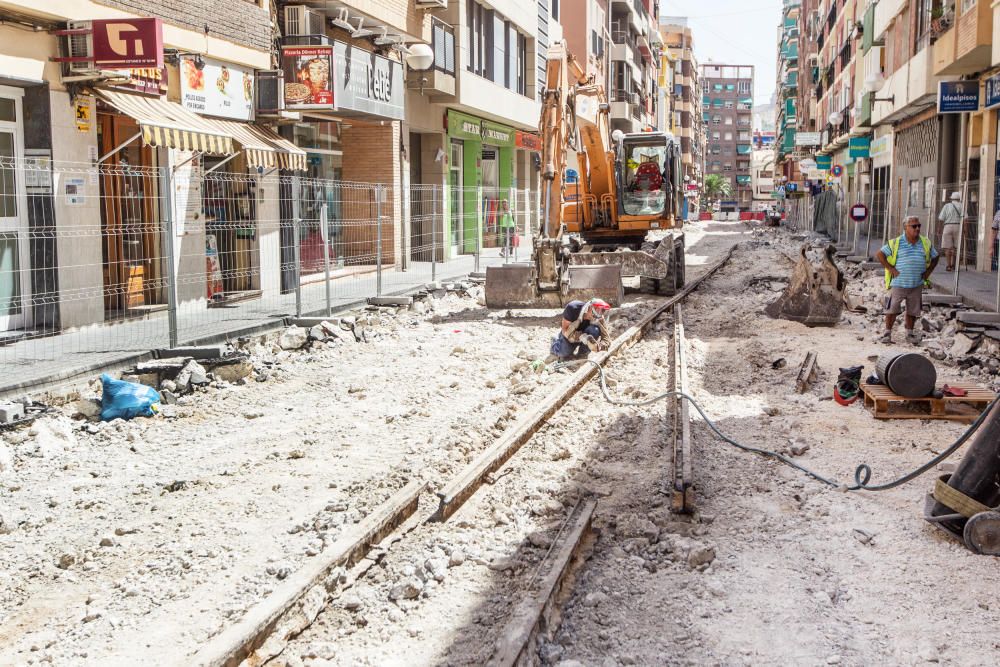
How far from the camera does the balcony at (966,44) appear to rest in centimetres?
2016

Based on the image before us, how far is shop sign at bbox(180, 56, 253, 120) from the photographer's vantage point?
598 inches

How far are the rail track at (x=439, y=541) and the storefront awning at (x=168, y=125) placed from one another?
717 centimetres

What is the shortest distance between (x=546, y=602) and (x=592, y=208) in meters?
17.2

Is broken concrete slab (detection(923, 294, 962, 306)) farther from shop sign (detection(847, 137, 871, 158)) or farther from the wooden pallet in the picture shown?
shop sign (detection(847, 137, 871, 158))

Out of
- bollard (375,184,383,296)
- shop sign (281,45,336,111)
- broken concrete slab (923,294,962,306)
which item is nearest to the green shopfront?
shop sign (281,45,336,111)

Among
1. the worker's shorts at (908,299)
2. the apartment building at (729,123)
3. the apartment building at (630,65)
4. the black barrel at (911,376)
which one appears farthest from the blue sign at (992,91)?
the apartment building at (729,123)

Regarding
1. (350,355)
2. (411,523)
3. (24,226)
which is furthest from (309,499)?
(24,226)

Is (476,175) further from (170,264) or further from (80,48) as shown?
(170,264)

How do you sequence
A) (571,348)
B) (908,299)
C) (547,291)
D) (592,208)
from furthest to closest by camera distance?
(592,208)
(547,291)
(908,299)
(571,348)

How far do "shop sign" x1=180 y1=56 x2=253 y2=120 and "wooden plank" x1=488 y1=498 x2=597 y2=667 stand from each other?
11413 millimetres

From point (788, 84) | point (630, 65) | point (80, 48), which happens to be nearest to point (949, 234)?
point (80, 48)

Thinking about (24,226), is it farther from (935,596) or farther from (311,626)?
(935,596)

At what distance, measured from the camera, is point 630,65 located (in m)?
61.8

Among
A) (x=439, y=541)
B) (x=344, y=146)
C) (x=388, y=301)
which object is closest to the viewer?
(x=439, y=541)
